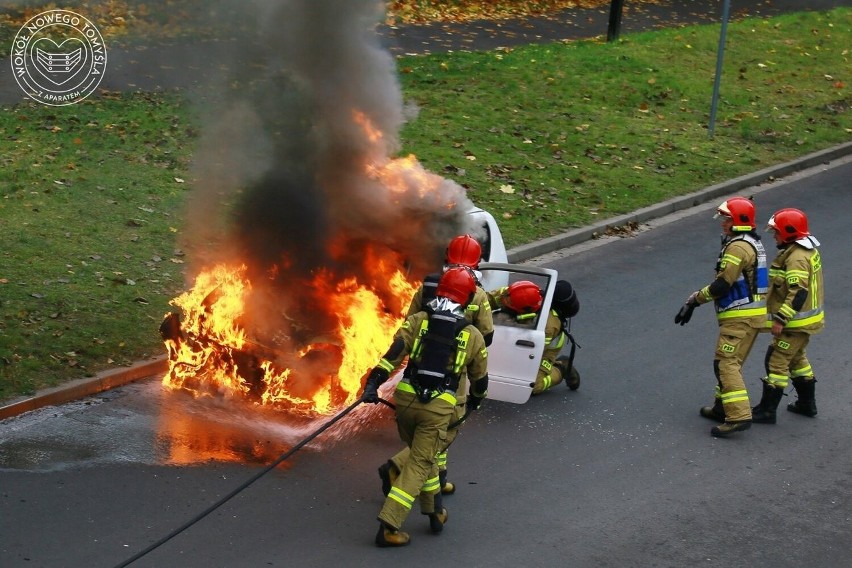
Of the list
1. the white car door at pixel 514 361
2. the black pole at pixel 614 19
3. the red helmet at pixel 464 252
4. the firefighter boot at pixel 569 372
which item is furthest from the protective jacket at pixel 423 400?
the black pole at pixel 614 19

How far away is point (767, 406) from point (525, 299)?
2.13m

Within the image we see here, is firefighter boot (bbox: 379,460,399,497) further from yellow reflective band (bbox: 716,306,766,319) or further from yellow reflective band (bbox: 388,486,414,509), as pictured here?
yellow reflective band (bbox: 716,306,766,319)

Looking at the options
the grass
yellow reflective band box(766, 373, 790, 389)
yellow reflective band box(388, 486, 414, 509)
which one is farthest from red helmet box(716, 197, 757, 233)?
the grass

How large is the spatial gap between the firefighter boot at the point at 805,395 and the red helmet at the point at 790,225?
117cm

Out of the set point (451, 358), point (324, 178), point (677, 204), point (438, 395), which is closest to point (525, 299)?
point (324, 178)

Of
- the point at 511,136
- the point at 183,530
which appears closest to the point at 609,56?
the point at 511,136

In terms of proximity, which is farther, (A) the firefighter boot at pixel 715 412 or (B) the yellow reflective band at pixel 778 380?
(A) the firefighter boot at pixel 715 412

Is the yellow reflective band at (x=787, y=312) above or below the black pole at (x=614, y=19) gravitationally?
below

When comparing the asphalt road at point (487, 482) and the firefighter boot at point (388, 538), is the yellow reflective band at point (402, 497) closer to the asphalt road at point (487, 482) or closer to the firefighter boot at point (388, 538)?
the firefighter boot at point (388, 538)

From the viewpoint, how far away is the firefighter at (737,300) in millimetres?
8969

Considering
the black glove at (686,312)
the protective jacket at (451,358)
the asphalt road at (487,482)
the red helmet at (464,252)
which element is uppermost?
the red helmet at (464,252)

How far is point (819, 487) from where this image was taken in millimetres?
8242

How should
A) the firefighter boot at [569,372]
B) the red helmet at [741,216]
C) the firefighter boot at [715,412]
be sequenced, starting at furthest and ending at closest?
the firefighter boot at [569,372] < the firefighter boot at [715,412] < the red helmet at [741,216]

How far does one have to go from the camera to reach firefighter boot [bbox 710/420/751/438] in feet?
29.7
